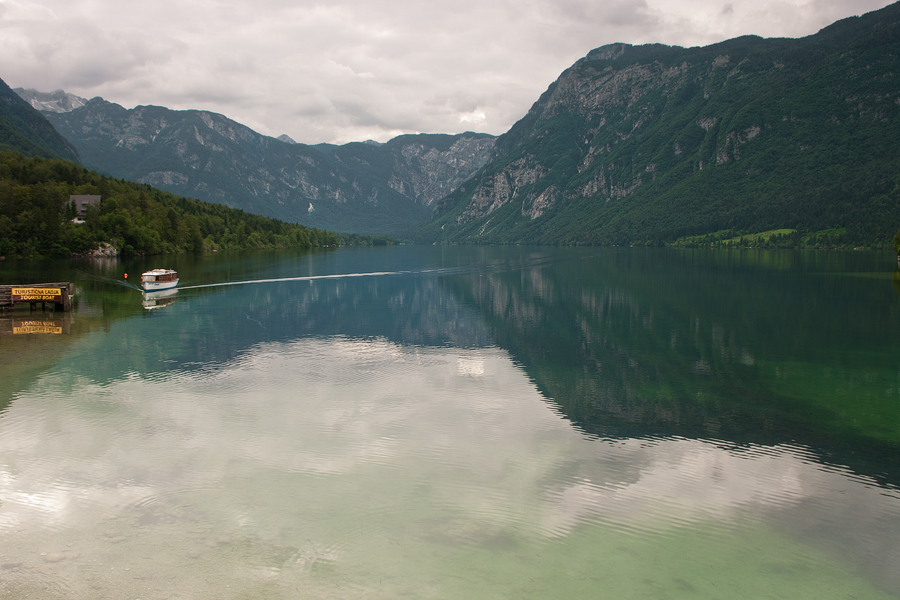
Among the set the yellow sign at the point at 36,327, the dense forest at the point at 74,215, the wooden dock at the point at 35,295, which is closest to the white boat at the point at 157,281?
the wooden dock at the point at 35,295

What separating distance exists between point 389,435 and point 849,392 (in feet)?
59.0

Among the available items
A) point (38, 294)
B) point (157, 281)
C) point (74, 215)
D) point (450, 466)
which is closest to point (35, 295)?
point (38, 294)

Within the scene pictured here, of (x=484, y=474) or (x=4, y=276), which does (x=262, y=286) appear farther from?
(x=484, y=474)

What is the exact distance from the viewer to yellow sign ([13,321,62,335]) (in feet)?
122

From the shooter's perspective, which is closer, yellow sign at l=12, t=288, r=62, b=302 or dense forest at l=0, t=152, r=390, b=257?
yellow sign at l=12, t=288, r=62, b=302

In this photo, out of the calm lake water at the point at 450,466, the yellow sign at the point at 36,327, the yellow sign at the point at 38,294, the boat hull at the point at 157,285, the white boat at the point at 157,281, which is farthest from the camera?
the white boat at the point at 157,281

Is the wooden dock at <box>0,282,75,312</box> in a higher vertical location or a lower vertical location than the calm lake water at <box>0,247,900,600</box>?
higher

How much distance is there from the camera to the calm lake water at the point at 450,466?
10.6m

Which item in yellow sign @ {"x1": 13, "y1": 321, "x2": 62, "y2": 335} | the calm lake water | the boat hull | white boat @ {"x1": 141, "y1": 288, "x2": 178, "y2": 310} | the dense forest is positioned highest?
the dense forest

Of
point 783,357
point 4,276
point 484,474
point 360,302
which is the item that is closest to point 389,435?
point 484,474

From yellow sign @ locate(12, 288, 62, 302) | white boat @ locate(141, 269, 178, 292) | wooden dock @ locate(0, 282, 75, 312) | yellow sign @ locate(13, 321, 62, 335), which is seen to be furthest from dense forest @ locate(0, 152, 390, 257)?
yellow sign @ locate(13, 321, 62, 335)

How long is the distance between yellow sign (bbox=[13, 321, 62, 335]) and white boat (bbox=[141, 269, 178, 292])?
16886 mm

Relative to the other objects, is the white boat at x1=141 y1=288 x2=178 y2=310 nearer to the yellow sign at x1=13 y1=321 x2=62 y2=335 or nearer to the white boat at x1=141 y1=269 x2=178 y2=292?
the white boat at x1=141 y1=269 x2=178 y2=292

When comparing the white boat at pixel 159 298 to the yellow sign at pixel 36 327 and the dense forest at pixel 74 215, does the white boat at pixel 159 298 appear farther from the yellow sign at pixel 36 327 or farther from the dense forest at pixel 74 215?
the dense forest at pixel 74 215
